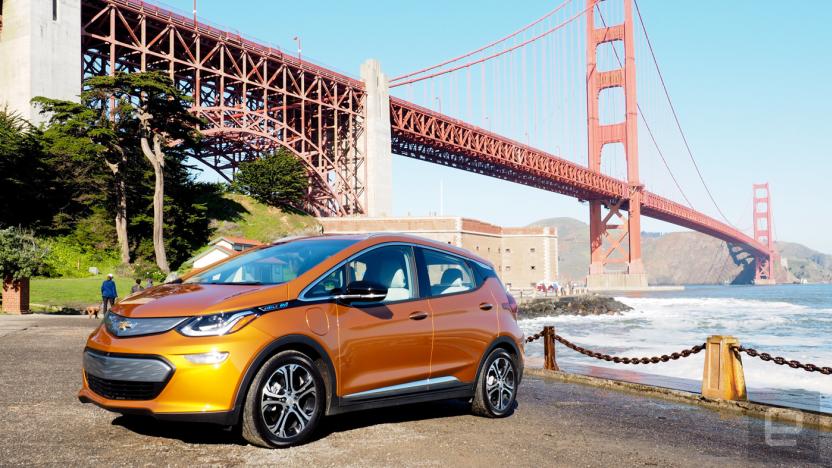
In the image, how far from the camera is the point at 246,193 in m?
55.1

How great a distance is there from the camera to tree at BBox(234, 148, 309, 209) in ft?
175

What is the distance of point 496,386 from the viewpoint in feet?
21.0

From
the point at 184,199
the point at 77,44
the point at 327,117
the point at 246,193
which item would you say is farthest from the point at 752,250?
the point at 77,44

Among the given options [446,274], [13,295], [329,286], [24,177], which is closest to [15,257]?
[13,295]

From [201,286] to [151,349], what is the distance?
861 mm

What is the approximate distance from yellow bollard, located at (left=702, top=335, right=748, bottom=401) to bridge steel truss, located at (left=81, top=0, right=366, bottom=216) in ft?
127

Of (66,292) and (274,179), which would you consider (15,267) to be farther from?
(274,179)

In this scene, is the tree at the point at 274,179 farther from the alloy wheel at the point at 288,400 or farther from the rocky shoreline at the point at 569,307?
the alloy wheel at the point at 288,400

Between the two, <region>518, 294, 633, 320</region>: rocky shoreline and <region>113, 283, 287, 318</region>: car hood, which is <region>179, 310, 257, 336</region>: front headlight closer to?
<region>113, 283, 287, 318</region>: car hood

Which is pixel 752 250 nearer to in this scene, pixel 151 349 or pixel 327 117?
pixel 327 117

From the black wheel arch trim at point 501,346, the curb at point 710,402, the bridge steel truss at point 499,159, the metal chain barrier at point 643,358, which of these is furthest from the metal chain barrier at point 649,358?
the bridge steel truss at point 499,159

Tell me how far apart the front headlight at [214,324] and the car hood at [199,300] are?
0.04 metres

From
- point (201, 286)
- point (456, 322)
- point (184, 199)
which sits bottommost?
point (456, 322)

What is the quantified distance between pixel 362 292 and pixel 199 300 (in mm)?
1169
